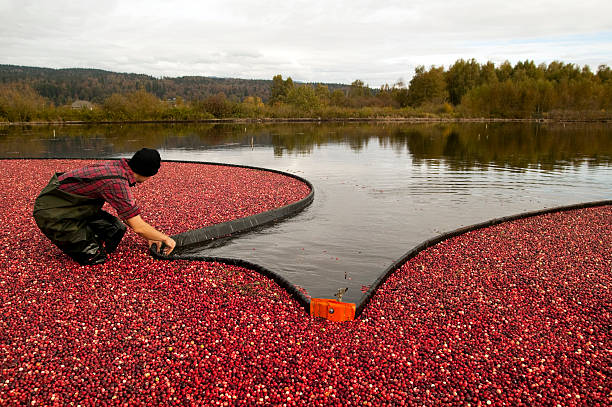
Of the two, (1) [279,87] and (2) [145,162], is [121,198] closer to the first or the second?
(2) [145,162]

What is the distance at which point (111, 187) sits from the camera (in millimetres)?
4766

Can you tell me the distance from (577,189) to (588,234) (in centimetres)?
573

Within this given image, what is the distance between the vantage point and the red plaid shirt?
4770 millimetres

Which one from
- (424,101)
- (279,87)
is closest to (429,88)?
(424,101)

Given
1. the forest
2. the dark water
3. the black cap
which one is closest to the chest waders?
the black cap

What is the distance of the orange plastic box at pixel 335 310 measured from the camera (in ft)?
14.1

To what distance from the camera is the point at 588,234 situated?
24.0 feet

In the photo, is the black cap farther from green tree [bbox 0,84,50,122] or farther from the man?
green tree [bbox 0,84,50,122]

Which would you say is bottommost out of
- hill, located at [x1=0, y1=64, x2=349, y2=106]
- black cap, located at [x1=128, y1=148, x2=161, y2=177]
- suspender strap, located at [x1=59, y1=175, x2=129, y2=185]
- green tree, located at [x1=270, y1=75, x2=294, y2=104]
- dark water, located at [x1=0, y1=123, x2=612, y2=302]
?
dark water, located at [x1=0, y1=123, x2=612, y2=302]

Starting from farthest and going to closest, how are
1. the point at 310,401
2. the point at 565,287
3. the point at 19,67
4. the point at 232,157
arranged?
the point at 19,67 → the point at 232,157 → the point at 565,287 → the point at 310,401

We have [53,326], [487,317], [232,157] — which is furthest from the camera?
[232,157]

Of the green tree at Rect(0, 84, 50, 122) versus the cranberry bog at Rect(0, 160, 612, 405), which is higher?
the green tree at Rect(0, 84, 50, 122)

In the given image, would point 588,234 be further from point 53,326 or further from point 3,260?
point 3,260

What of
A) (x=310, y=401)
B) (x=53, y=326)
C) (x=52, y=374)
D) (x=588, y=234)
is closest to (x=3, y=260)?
(x=53, y=326)
